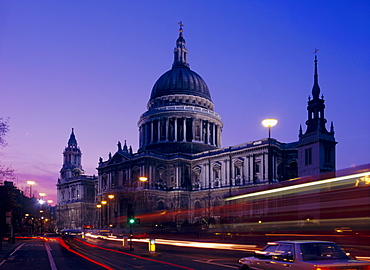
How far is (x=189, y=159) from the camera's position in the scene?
326 feet

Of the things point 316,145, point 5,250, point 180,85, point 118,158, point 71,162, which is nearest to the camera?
point 5,250

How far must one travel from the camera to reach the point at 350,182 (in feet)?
66.9

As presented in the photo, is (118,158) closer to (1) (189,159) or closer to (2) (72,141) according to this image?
(1) (189,159)

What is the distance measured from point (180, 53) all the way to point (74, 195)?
57.1 meters

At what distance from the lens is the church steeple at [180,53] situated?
122625 mm

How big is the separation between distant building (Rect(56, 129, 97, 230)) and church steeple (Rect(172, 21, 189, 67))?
149ft

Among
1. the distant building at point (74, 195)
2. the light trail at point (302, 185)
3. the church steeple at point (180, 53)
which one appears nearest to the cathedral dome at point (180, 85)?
the church steeple at point (180, 53)

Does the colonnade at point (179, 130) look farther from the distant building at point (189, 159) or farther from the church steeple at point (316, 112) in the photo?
the church steeple at point (316, 112)

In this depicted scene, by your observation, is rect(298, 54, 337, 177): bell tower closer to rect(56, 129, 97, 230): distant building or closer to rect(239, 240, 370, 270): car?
rect(239, 240, 370, 270): car

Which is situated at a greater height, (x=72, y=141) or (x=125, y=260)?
(x=72, y=141)

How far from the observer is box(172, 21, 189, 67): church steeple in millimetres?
122625

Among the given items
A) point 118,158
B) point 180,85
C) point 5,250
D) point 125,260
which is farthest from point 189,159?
point 125,260

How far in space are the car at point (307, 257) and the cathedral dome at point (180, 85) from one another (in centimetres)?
10154

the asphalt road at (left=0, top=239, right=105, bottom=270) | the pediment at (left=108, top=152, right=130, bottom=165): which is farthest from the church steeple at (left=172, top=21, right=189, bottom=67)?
the asphalt road at (left=0, top=239, right=105, bottom=270)
